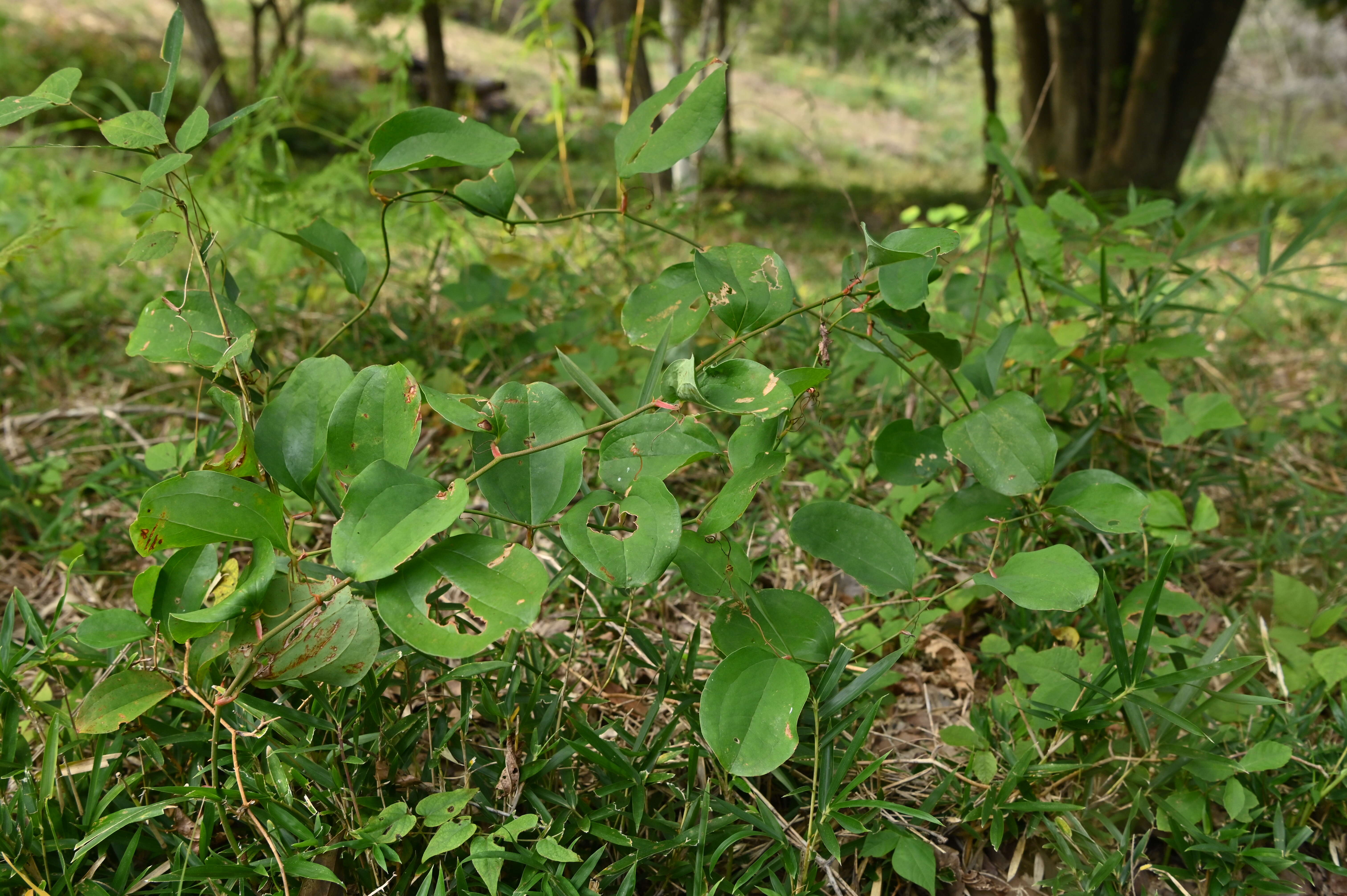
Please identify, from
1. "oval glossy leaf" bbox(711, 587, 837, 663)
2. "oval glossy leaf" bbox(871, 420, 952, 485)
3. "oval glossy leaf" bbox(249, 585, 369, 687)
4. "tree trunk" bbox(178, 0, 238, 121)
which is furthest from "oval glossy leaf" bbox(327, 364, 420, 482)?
"tree trunk" bbox(178, 0, 238, 121)

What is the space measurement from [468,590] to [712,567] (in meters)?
0.23

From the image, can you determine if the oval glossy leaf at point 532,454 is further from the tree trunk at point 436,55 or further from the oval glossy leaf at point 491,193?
the tree trunk at point 436,55

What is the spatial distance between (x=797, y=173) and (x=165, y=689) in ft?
36.5

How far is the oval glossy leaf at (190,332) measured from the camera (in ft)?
2.51

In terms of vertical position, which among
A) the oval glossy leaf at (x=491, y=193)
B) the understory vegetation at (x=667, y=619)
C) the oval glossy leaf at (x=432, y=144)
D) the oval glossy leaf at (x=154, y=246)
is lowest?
the understory vegetation at (x=667, y=619)

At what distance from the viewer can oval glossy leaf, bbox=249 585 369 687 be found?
0.65m

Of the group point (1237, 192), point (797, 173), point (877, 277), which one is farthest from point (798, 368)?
point (797, 173)

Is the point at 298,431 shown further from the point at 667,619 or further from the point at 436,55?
the point at 436,55

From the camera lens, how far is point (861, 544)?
83 cm

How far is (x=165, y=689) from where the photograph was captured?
29.5 inches

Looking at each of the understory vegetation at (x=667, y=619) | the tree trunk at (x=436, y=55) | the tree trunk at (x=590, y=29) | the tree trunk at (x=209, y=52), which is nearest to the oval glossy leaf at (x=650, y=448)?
the understory vegetation at (x=667, y=619)

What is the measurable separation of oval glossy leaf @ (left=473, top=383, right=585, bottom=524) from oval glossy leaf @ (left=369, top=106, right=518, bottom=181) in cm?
21

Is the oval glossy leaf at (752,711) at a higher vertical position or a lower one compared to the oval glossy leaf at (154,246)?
lower

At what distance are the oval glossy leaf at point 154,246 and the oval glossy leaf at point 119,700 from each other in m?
0.34
